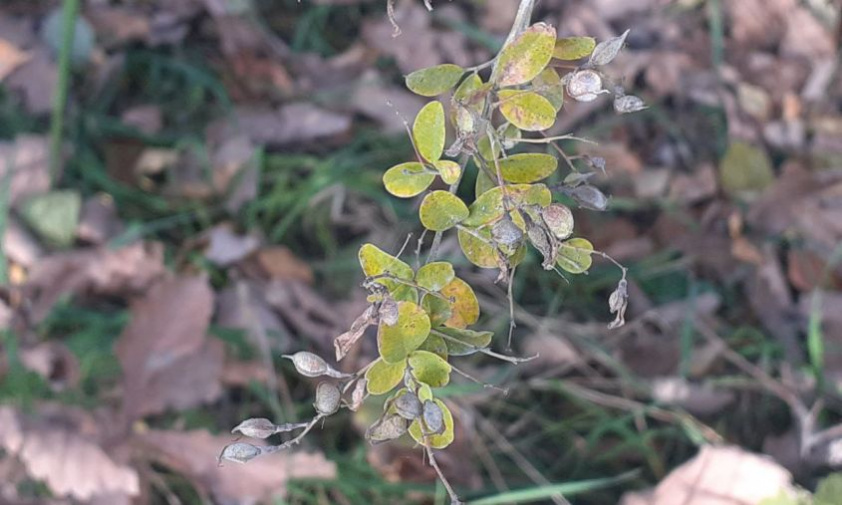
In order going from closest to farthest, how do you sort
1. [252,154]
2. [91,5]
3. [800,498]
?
[800,498], [252,154], [91,5]

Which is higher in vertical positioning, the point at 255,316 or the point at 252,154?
the point at 252,154

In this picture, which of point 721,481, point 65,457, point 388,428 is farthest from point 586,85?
point 65,457

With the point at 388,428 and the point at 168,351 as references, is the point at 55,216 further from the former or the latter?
the point at 388,428

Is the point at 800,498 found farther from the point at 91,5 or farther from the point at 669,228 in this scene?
the point at 91,5

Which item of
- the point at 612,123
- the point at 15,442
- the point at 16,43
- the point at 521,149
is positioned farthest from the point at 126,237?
the point at 612,123

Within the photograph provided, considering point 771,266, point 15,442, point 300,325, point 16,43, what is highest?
point 16,43

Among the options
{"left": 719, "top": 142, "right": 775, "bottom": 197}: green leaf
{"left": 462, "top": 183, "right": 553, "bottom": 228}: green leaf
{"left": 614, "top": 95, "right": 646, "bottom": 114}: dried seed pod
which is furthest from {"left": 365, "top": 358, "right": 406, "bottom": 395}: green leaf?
{"left": 719, "top": 142, "right": 775, "bottom": 197}: green leaf

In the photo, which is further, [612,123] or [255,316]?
[612,123]

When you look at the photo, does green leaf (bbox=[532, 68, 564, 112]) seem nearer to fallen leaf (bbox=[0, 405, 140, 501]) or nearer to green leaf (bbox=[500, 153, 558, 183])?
green leaf (bbox=[500, 153, 558, 183])
